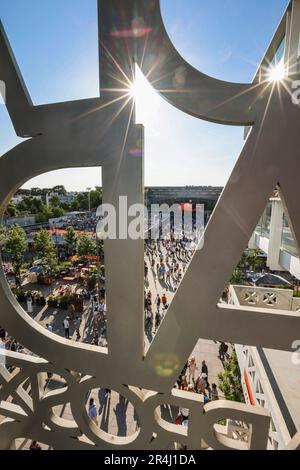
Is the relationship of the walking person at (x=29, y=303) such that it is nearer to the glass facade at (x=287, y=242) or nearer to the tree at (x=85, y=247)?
the tree at (x=85, y=247)

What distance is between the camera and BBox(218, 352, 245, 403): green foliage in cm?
787

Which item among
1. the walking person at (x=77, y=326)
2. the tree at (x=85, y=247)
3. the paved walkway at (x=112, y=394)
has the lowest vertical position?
the paved walkway at (x=112, y=394)

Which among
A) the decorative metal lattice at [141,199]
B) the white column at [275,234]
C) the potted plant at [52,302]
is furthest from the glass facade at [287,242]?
the potted plant at [52,302]

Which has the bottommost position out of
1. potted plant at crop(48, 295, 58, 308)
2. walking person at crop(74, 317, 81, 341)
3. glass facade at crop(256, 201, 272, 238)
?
Answer: walking person at crop(74, 317, 81, 341)

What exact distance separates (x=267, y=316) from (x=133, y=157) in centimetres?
225

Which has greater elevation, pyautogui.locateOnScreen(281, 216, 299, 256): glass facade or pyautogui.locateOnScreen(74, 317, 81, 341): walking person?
pyautogui.locateOnScreen(281, 216, 299, 256): glass facade

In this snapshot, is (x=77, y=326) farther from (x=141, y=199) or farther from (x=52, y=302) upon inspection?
(x=141, y=199)

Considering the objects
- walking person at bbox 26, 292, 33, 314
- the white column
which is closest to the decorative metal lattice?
walking person at bbox 26, 292, 33, 314

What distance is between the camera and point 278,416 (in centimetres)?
469

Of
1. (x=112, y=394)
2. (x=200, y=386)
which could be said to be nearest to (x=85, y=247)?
(x=112, y=394)

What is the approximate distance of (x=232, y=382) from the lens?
28.6 ft

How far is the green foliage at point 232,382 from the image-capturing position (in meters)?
7.87

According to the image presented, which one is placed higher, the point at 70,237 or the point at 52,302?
the point at 70,237

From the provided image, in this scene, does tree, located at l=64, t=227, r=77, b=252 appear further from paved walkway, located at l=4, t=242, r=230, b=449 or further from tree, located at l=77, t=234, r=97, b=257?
paved walkway, located at l=4, t=242, r=230, b=449
